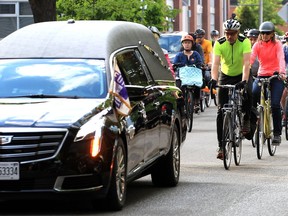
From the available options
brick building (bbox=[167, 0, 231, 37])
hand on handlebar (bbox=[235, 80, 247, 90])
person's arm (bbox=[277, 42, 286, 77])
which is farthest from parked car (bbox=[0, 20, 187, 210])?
brick building (bbox=[167, 0, 231, 37])

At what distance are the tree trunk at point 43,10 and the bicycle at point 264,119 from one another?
8.83 m

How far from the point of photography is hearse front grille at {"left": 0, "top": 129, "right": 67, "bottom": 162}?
9.48 metres

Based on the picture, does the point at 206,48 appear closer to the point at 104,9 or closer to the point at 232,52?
the point at 104,9

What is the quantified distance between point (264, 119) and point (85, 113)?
24.4ft

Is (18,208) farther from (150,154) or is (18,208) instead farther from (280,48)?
(280,48)

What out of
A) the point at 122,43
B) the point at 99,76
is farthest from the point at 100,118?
the point at 122,43

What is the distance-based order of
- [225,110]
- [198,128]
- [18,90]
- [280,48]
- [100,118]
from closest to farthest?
[100,118]
[18,90]
[225,110]
[280,48]
[198,128]

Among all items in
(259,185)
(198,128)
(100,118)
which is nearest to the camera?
(100,118)

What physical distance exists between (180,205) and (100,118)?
1347 millimetres

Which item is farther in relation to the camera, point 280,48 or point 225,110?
point 280,48

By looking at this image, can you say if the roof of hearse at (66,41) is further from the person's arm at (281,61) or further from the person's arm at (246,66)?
the person's arm at (281,61)

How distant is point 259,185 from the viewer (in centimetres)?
1249

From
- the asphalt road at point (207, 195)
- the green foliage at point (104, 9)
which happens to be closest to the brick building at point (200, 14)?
the green foliage at point (104, 9)

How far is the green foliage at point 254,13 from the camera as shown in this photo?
101375 mm
